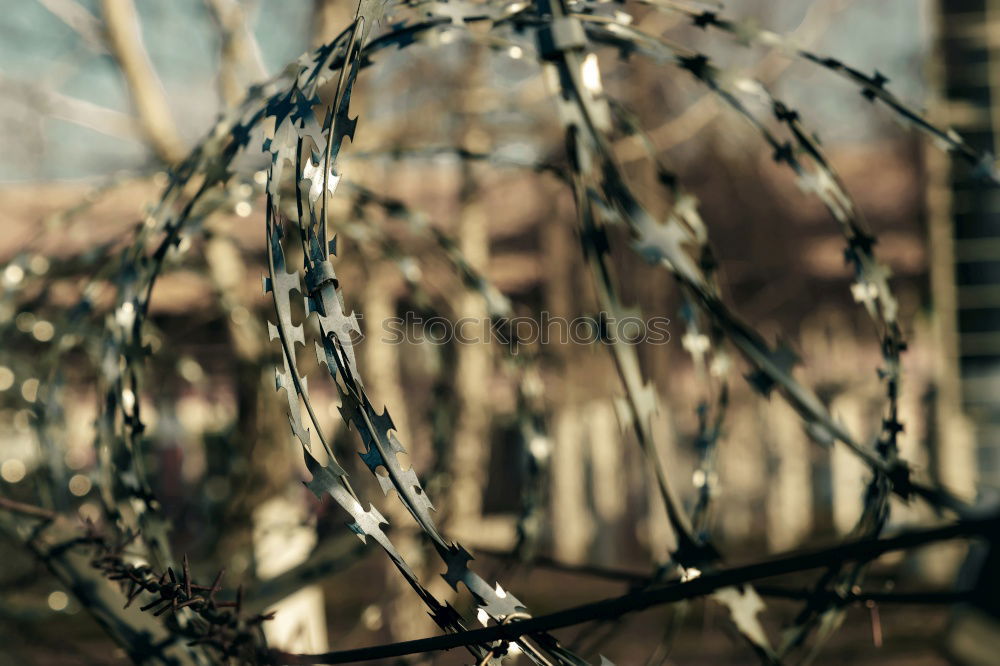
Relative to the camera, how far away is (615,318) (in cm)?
201

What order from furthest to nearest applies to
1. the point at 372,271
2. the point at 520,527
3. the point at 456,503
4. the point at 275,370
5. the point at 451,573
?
1. the point at 456,503
2. the point at 372,271
3. the point at 520,527
4. the point at 275,370
5. the point at 451,573

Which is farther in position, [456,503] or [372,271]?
[456,503]

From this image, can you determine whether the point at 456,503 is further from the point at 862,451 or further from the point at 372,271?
the point at 862,451

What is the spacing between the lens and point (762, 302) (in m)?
15.3

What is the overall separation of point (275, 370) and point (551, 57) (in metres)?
0.92

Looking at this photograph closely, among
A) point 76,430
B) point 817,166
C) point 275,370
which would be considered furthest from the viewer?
point 76,430

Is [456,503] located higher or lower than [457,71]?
lower

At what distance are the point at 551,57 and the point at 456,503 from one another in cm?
724

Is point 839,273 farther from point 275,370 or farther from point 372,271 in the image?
point 275,370

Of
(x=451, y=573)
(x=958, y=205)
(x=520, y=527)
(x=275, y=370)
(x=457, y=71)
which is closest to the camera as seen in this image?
(x=451, y=573)

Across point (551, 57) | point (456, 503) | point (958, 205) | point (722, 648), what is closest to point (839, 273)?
point (958, 205)

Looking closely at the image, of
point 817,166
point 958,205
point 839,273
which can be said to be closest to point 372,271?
point 817,166

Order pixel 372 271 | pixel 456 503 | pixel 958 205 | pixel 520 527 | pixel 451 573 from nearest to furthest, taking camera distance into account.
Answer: pixel 451 573 → pixel 520 527 → pixel 372 271 → pixel 456 503 → pixel 958 205

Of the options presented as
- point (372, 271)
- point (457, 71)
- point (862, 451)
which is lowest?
point (862, 451)
